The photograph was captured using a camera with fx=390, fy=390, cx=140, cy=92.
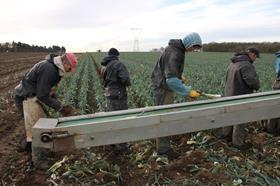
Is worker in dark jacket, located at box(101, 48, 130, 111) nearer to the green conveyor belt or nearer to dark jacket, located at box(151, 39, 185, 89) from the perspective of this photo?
dark jacket, located at box(151, 39, 185, 89)

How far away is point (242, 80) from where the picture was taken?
245 inches

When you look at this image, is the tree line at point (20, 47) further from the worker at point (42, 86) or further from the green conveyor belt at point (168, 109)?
the green conveyor belt at point (168, 109)

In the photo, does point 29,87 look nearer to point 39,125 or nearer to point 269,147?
point 39,125

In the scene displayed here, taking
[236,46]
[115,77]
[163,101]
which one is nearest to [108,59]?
[115,77]

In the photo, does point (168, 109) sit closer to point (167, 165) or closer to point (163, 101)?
point (167, 165)

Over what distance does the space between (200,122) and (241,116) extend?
0.40m

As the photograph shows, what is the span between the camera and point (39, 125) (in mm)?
3086

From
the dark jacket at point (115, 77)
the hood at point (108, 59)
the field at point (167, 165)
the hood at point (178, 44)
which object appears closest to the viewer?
the field at point (167, 165)

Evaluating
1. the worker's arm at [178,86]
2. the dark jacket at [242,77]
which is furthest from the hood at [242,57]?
the worker's arm at [178,86]

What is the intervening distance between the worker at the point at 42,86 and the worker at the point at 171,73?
125 centimetres

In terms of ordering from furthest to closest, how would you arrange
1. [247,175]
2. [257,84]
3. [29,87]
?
[257,84], [29,87], [247,175]

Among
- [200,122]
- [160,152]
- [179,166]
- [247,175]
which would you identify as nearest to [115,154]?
[160,152]

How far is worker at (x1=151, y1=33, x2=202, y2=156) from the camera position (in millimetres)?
5290

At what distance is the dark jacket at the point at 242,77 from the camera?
609 cm
